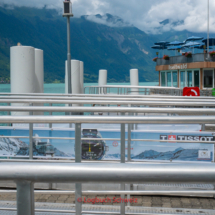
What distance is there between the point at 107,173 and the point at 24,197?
0.76ft

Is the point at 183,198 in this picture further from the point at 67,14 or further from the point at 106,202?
the point at 67,14

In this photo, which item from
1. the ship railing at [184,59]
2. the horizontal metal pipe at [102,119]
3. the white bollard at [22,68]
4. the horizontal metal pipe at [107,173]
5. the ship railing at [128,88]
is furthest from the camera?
the ship railing at [184,59]

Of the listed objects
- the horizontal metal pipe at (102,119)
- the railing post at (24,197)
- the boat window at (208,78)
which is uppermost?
the boat window at (208,78)

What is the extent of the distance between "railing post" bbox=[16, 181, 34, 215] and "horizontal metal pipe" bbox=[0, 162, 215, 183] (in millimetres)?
25

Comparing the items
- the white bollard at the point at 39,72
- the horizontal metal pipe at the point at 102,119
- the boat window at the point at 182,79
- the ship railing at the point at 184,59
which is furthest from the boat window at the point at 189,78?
the horizontal metal pipe at the point at 102,119

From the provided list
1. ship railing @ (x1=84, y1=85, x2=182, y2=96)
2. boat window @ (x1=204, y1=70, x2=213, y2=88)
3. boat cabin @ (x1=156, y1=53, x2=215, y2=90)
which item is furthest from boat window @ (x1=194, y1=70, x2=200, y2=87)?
ship railing @ (x1=84, y1=85, x2=182, y2=96)

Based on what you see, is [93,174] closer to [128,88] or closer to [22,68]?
[22,68]

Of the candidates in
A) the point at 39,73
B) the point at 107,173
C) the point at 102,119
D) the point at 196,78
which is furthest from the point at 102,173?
the point at 196,78

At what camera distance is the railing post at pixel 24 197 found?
84 centimetres

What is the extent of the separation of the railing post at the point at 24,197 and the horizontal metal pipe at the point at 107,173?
0.03 metres

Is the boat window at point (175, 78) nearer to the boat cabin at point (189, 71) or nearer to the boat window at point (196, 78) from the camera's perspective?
the boat cabin at point (189, 71)

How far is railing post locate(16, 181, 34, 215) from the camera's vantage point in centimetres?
84

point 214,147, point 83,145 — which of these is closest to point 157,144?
point 214,147

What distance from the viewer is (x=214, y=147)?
4504mm
